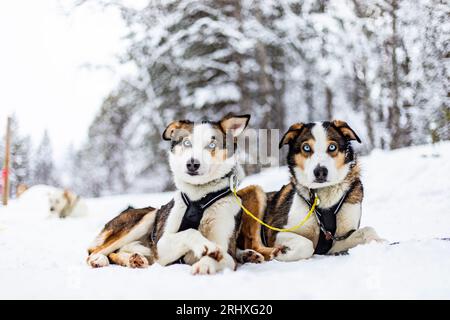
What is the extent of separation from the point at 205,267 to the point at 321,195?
0.74 metres

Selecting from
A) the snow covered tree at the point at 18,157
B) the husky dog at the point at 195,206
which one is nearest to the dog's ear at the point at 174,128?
the husky dog at the point at 195,206

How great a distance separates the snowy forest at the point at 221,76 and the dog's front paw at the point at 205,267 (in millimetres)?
4698

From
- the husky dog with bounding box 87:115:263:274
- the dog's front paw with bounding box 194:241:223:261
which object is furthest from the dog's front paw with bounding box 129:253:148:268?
the dog's front paw with bounding box 194:241:223:261

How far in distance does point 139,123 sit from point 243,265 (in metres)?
5.99

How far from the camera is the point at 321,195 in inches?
81.4

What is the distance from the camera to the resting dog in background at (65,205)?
17.7 ft

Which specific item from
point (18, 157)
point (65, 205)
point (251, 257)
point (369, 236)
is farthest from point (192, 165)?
point (65, 205)

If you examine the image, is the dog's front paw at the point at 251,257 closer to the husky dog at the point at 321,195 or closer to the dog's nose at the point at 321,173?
the husky dog at the point at 321,195

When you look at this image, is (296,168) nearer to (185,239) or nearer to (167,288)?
(185,239)

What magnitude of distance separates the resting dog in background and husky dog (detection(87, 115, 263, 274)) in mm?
3508

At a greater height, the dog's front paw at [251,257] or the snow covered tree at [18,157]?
the snow covered tree at [18,157]

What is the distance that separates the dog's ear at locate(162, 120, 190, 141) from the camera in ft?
6.74

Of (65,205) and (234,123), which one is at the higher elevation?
(234,123)

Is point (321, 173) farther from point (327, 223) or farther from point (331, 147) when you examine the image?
point (327, 223)
